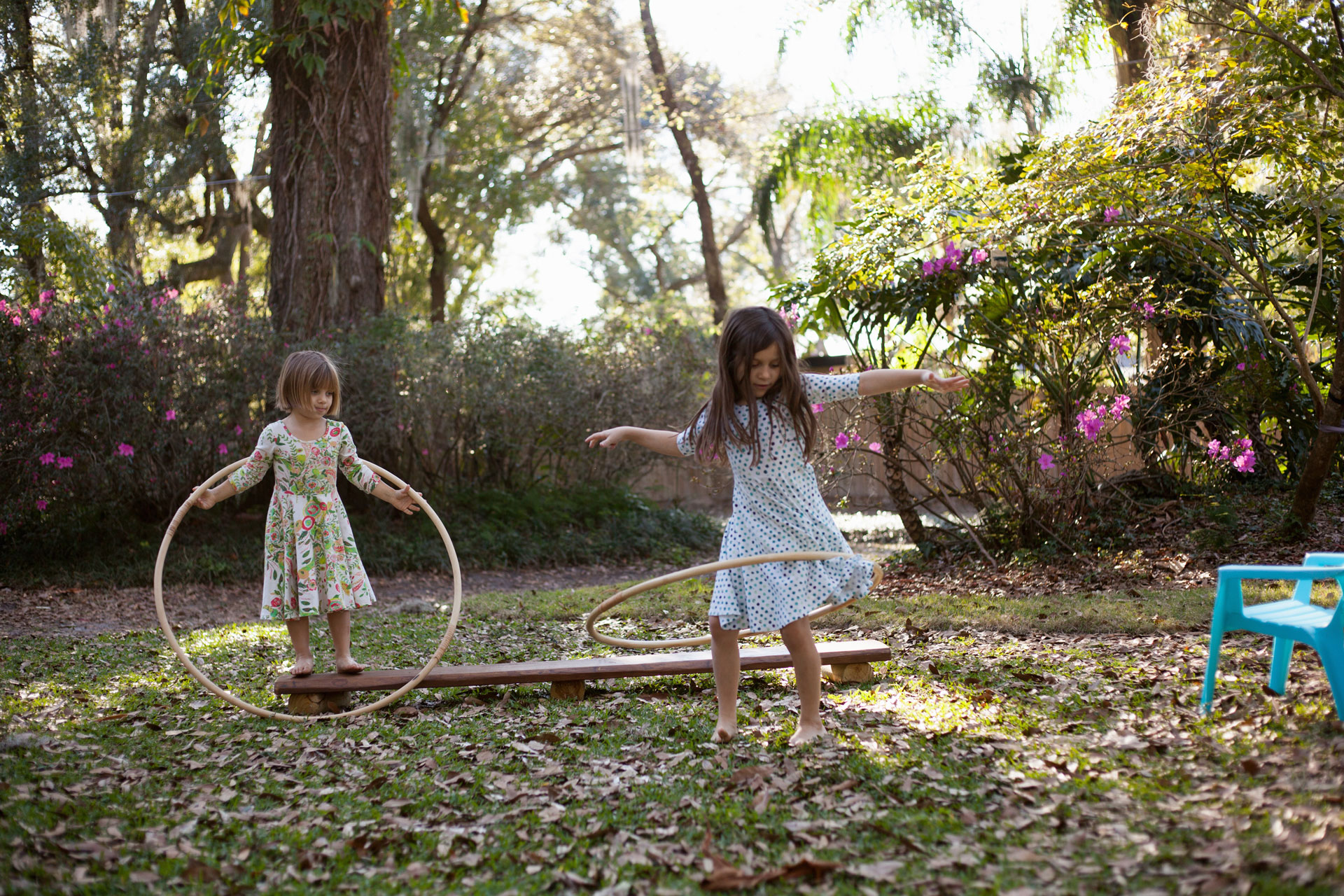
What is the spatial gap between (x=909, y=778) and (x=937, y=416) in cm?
509

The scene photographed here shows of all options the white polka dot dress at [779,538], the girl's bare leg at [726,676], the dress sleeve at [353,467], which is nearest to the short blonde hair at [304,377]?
the dress sleeve at [353,467]

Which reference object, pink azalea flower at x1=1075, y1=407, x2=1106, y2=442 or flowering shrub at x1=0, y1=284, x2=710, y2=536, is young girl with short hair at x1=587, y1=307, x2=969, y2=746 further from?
flowering shrub at x1=0, y1=284, x2=710, y2=536

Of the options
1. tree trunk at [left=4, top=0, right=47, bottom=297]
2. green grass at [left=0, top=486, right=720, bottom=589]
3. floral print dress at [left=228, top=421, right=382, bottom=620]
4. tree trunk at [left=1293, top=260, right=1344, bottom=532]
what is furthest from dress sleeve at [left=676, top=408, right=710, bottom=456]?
tree trunk at [left=4, top=0, right=47, bottom=297]

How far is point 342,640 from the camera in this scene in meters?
4.52

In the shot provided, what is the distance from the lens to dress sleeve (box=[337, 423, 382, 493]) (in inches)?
182

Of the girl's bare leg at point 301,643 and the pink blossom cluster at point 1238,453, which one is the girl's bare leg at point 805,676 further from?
the pink blossom cluster at point 1238,453

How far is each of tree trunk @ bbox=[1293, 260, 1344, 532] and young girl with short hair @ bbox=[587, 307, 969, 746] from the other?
165 inches

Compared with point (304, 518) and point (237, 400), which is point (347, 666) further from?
point (237, 400)

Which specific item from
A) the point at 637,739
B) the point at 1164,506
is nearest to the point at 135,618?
the point at 637,739

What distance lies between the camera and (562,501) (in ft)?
34.3

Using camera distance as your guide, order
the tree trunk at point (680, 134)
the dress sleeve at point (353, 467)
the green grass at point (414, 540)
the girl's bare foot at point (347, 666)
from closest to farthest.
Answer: the girl's bare foot at point (347, 666), the dress sleeve at point (353, 467), the green grass at point (414, 540), the tree trunk at point (680, 134)

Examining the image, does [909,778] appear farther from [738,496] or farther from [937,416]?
[937,416]

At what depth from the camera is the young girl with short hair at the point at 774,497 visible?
3506mm

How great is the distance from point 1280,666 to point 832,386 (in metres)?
1.82
